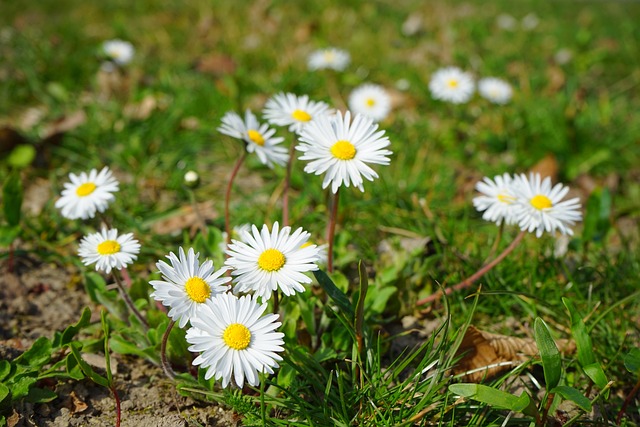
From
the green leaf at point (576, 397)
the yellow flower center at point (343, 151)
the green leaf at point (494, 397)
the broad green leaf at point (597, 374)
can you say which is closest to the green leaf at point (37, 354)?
the yellow flower center at point (343, 151)

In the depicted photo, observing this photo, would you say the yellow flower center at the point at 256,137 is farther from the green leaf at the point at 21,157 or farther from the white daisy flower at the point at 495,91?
the white daisy flower at the point at 495,91

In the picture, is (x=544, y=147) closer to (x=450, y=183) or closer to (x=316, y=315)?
(x=450, y=183)

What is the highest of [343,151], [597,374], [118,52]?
[118,52]

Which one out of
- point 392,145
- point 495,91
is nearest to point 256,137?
point 392,145

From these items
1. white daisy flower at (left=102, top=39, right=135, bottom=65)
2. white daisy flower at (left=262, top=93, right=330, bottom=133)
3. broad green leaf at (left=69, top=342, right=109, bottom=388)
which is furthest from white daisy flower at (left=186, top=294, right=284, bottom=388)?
white daisy flower at (left=102, top=39, right=135, bottom=65)

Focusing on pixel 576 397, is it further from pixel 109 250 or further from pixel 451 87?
pixel 451 87

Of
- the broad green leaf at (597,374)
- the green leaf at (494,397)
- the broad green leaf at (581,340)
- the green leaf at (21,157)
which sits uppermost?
the green leaf at (21,157)

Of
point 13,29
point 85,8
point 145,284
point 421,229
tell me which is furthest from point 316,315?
point 85,8
